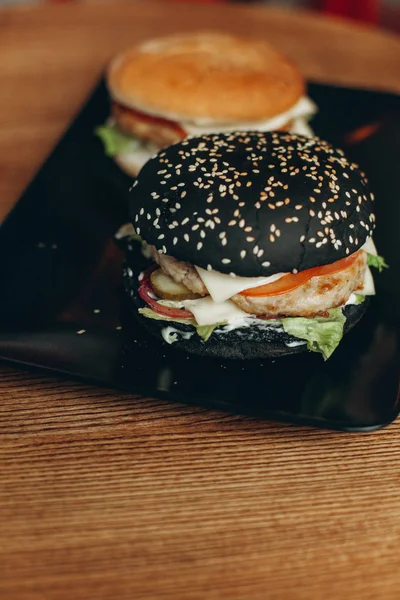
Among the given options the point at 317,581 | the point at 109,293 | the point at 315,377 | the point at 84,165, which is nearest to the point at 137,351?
the point at 109,293

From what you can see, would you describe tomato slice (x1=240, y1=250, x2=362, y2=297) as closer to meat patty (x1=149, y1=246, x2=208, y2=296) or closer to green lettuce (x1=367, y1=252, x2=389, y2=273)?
meat patty (x1=149, y1=246, x2=208, y2=296)

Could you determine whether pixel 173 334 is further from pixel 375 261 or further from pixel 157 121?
pixel 157 121

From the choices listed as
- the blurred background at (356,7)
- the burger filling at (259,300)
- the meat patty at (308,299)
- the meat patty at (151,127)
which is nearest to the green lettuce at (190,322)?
the burger filling at (259,300)

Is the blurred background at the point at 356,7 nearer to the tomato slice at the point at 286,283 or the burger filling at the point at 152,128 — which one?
the burger filling at the point at 152,128

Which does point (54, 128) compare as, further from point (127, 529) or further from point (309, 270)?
point (127, 529)

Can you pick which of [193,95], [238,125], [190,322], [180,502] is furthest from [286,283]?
[193,95]

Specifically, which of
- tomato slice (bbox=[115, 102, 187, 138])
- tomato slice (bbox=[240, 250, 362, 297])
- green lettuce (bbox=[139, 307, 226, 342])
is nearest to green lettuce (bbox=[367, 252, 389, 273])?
tomato slice (bbox=[240, 250, 362, 297])
